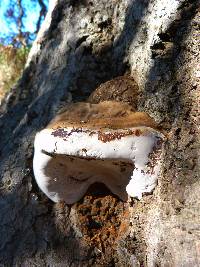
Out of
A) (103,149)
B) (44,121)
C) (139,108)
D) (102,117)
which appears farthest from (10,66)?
(103,149)

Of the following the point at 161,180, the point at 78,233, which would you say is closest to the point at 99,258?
the point at 78,233

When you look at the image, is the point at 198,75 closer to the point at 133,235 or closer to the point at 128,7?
the point at 133,235

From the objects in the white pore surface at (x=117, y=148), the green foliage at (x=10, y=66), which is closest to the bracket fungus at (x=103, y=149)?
the white pore surface at (x=117, y=148)

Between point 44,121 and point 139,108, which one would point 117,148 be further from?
point 44,121

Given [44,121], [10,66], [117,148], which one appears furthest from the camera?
[10,66]

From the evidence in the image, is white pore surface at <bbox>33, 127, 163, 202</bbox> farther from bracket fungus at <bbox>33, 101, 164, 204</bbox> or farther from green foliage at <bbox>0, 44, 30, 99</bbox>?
green foliage at <bbox>0, 44, 30, 99</bbox>

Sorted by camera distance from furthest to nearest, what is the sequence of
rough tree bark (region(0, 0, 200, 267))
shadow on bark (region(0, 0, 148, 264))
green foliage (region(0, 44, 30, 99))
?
green foliage (region(0, 44, 30, 99)), shadow on bark (region(0, 0, 148, 264)), rough tree bark (region(0, 0, 200, 267))

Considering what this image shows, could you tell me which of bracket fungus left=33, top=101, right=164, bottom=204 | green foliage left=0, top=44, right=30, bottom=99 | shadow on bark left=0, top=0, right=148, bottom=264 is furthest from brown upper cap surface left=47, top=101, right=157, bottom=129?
green foliage left=0, top=44, right=30, bottom=99
